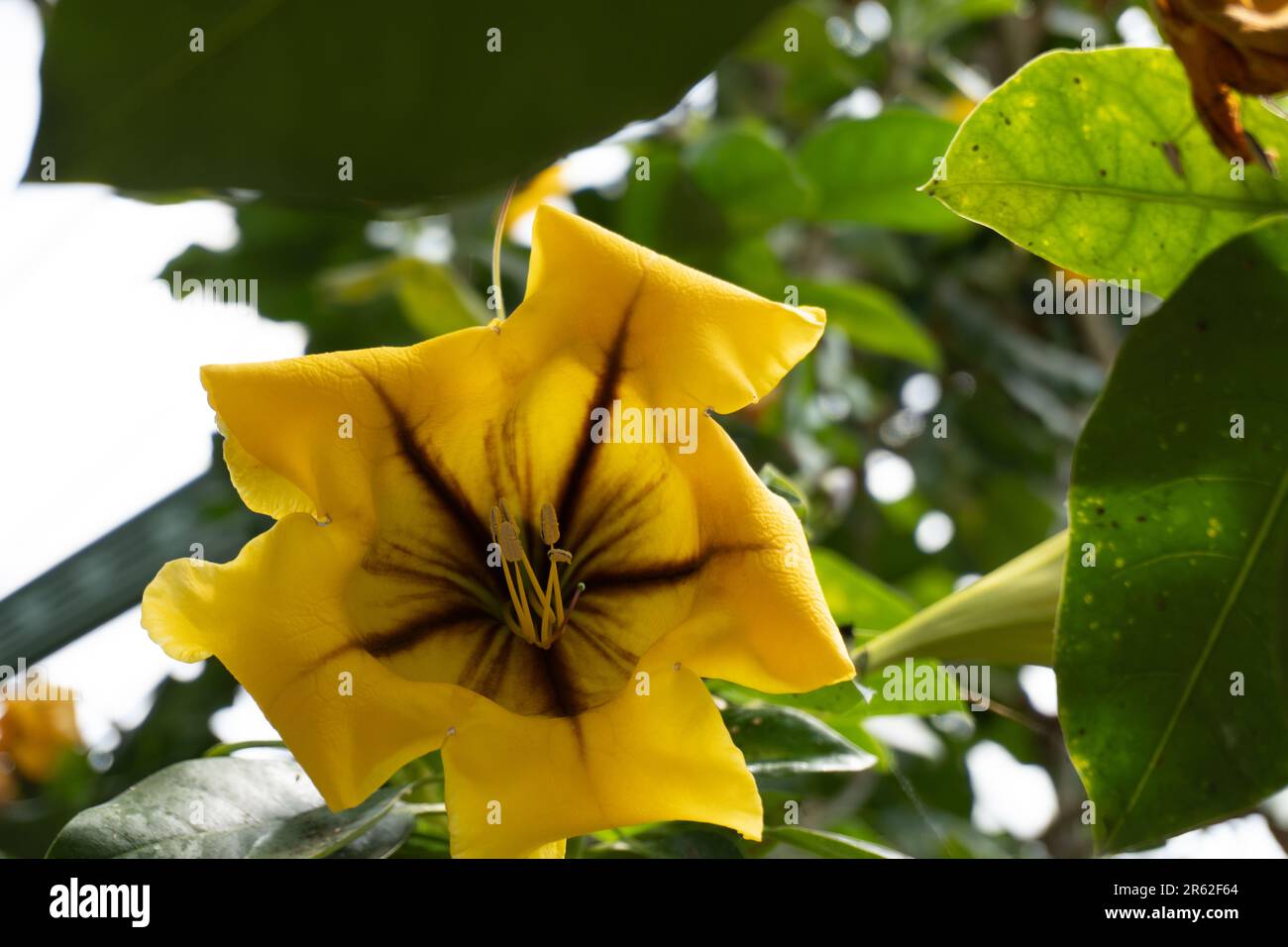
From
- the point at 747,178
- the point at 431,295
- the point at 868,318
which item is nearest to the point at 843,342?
the point at 868,318

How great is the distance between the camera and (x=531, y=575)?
710 millimetres

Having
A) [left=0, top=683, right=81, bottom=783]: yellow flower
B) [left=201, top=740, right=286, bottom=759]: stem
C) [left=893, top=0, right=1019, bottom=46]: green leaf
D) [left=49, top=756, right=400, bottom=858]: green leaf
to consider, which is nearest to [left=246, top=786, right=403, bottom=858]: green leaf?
[left=49, top=756, right=400, bottom=858]: green leaf

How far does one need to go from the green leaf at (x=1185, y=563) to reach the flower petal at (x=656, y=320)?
0.16 metres

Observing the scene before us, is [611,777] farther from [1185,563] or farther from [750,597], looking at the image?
[1185,563]

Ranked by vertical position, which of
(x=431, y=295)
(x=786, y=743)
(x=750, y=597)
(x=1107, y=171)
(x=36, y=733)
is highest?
(x=431, y=295)

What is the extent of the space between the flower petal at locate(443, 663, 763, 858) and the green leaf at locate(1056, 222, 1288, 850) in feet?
0.57

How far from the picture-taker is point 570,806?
2.09 feet

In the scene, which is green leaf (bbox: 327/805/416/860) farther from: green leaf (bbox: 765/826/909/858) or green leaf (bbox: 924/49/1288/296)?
green leaf (bbox: 924/49/1288/296)

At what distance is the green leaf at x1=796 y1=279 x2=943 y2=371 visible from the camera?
1898 millimetres

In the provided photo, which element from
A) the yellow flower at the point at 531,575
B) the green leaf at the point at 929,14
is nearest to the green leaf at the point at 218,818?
the yellow flower at the point at 531,575

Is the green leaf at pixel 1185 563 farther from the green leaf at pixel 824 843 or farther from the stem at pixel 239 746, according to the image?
the stem at pixel 239 746

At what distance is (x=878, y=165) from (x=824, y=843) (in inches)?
48.0
